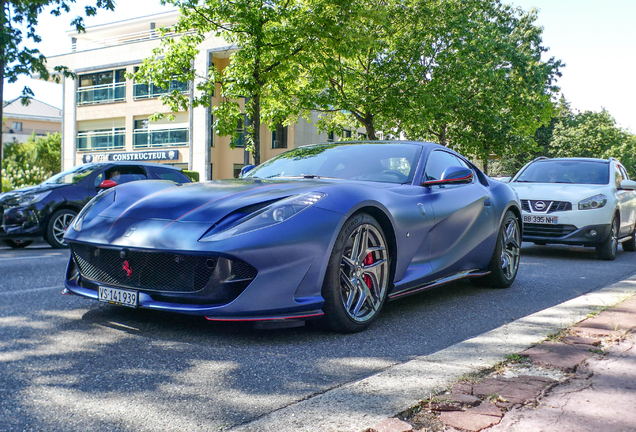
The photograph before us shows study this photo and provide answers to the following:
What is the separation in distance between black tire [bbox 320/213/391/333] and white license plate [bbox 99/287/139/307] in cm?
114

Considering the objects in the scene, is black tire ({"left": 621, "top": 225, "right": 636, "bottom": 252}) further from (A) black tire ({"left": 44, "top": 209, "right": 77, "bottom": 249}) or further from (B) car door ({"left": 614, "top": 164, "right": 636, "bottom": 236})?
(A) black tire ({"left": 44, "top": 209, "right": 77, "bottom": 249})

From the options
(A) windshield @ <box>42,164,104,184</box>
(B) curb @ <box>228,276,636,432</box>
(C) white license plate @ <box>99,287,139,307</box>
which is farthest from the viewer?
(A) windshield @ <box>42,164,104,184</box>

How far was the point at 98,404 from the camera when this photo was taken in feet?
8.63

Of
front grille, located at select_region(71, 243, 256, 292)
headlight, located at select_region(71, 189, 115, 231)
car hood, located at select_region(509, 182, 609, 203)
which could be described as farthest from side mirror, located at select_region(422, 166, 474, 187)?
car hood, located at select_region(509, 182, 609, 203)

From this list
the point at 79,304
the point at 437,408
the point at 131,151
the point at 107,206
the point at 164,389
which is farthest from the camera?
the point at 131,151

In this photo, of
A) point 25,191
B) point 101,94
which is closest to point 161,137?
point 101,94

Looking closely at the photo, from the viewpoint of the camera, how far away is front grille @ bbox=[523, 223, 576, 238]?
9367 mm

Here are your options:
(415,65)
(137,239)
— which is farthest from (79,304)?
(415,65)

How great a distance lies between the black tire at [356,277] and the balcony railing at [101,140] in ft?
131

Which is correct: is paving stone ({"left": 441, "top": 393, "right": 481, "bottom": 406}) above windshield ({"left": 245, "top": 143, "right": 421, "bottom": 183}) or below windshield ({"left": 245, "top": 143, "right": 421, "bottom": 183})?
below

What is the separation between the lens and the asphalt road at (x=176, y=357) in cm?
256

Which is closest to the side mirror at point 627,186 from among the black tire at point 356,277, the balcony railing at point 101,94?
the black tire at point 356,277

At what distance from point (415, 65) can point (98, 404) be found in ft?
79.5

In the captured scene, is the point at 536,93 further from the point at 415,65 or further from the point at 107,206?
the point at 107,206
